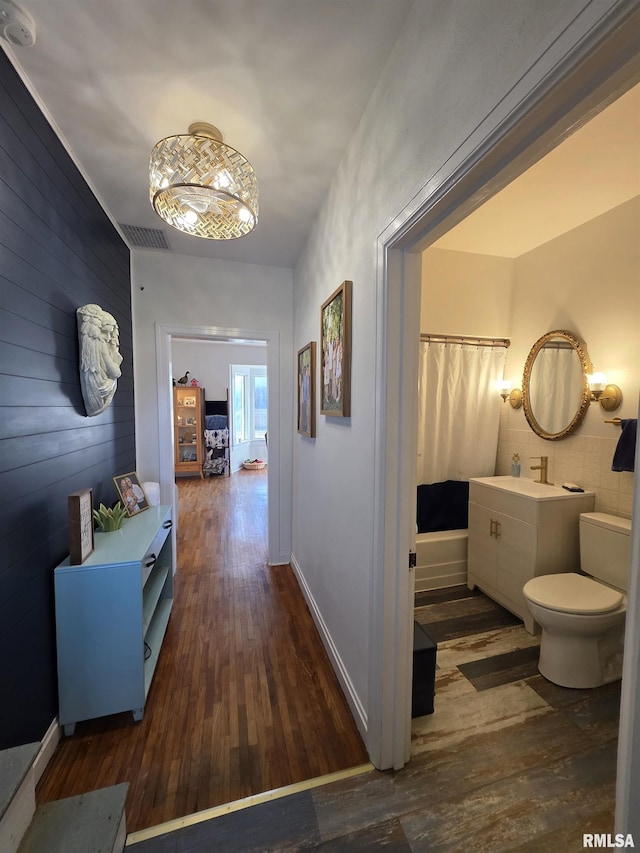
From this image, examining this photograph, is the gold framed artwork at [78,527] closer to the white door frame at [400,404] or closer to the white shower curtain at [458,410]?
the white door frame at [400,404]

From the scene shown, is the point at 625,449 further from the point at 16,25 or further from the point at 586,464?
the point at 16,25

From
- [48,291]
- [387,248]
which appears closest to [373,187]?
[387,248]

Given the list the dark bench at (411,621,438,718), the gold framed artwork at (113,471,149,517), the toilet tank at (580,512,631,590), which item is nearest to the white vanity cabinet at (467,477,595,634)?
the toilet tank at (580,512,631,590)

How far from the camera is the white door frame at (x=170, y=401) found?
2758mm

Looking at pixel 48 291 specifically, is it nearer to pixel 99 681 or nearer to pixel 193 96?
pixel 193 96

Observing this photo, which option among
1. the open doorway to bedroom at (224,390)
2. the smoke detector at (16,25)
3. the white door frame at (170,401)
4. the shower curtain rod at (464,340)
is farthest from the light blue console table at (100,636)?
the open doorway to bedroom at (224,390)

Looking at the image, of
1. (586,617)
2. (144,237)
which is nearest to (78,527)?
(144,237)

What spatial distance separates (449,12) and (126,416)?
2627 millimetres

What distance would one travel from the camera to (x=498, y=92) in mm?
723

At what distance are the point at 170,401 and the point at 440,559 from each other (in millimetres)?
2624

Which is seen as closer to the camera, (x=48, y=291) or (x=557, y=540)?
(x=48, y=291)

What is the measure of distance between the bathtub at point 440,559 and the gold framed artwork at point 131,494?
209 centimetres

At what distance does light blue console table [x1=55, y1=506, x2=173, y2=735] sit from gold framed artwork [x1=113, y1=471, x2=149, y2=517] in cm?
59

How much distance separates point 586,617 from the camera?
169cm
